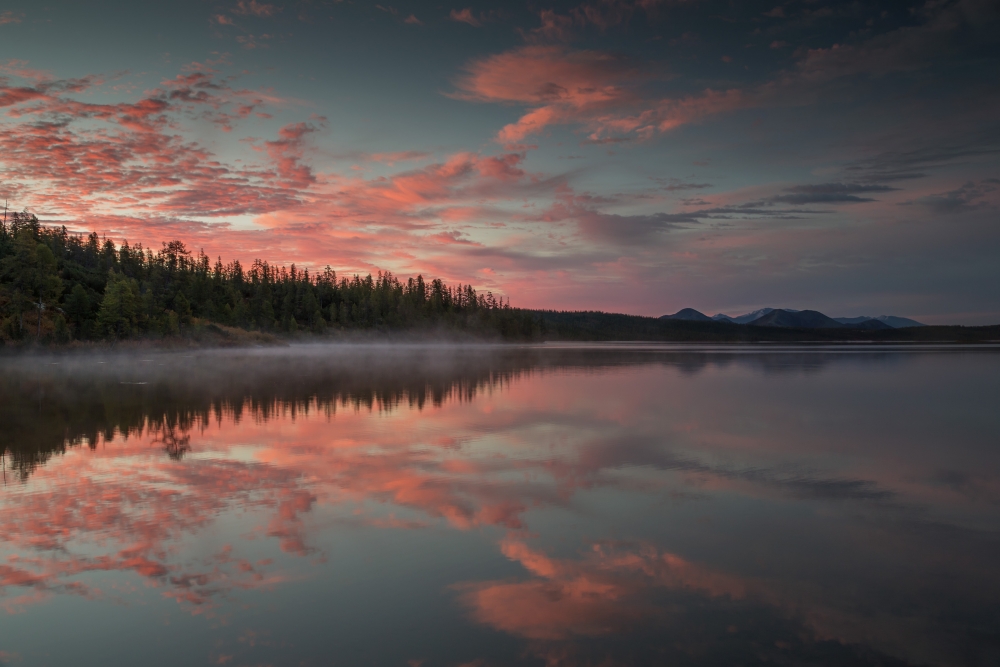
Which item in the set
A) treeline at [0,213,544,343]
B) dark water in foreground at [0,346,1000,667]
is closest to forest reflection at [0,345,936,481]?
dark water in foreground at [0,346,1000,667]

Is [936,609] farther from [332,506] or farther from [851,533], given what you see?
[332,506]

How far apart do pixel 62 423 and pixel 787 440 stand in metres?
23.5

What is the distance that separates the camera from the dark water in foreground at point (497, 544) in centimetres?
581

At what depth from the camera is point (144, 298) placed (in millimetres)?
105812

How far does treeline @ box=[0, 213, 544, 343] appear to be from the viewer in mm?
84188

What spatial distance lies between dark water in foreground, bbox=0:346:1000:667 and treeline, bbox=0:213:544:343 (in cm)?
8622

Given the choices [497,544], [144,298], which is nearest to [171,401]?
[497,544]

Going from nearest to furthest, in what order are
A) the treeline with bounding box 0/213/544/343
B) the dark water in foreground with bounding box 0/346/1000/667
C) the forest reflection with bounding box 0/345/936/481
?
1. the dark water in foreground with bounding box 0/346/1000/667
2. the forest reflection with bounding box 0/345/936/481
3. the treeline with bounding box 0/213/544/343

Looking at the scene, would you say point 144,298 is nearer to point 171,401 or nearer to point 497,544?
point 171,401

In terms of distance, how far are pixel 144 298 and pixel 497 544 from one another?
118843 millimetres

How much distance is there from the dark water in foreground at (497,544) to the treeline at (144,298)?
8622 centimetres

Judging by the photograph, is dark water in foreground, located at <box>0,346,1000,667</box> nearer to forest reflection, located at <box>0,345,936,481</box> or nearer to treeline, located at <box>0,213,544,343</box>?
forest reflection, located at <box>0,345,936,481</box>

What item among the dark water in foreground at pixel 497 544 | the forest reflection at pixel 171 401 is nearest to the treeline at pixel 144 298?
the forest reflection at pixel 171 401

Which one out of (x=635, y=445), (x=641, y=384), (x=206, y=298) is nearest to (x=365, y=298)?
(x=206, y=298)
